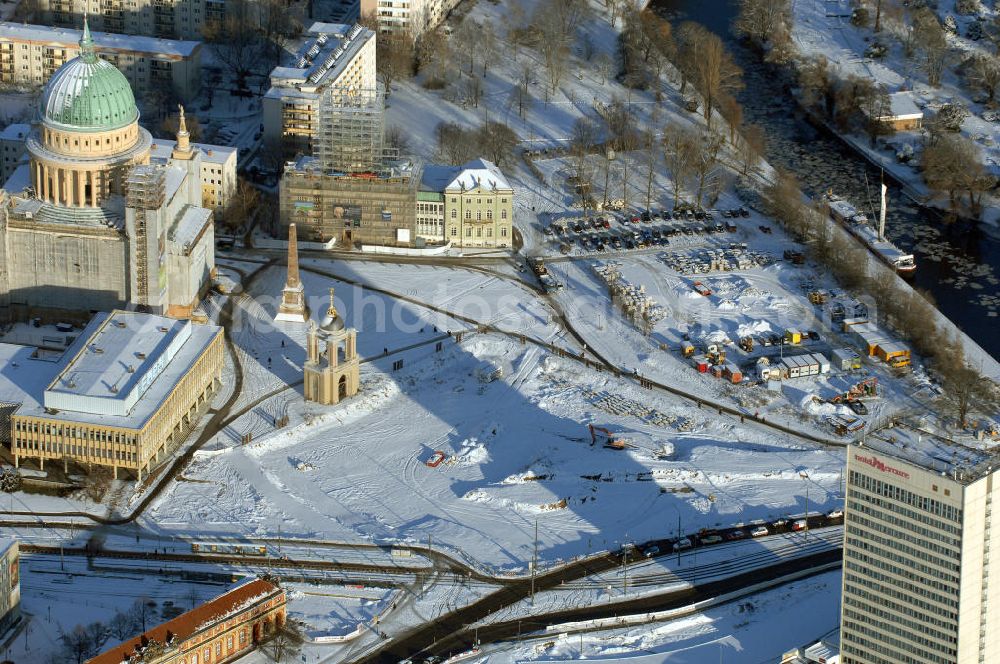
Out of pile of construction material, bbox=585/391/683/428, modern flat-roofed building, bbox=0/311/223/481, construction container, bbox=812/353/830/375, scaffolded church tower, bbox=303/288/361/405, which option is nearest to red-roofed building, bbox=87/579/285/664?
modern flat-roofed building, bbox=0/311/223/481

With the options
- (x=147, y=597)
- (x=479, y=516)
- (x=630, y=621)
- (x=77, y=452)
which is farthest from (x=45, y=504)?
(x=630, y=621)

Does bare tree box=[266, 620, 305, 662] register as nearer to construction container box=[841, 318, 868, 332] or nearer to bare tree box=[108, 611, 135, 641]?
bare tree box=[108, 611, 135, 641]

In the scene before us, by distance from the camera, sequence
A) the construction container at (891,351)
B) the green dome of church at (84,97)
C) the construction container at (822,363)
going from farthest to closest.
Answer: the green dome of church at (84,97)
the construction container at (891,351)
the construction container at (822,363)

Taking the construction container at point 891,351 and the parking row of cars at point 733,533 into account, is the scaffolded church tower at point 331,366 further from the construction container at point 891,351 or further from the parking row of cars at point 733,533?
the construction container at point 891,351

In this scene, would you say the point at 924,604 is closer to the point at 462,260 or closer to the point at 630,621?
the point at 630,621

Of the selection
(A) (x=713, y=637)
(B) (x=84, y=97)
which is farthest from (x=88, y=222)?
(A) (x=713, y=637)

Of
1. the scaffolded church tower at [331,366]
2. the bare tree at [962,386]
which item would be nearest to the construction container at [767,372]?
the bare tree at [962,386]
